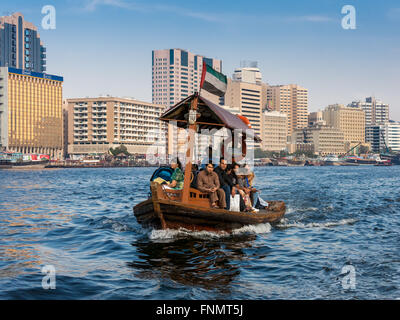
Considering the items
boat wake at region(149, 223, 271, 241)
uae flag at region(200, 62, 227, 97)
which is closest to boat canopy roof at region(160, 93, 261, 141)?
uae flag at region(200, 62, 227, 97)

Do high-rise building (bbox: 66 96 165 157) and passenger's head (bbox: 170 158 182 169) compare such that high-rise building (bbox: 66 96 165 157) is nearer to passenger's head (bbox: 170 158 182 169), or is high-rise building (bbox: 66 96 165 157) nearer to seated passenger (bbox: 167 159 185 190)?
passenger's head (bbox: 170 158 182 169)

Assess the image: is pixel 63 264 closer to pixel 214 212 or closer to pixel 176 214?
pixel 176 214

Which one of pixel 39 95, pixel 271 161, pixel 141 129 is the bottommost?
pixel 271 161

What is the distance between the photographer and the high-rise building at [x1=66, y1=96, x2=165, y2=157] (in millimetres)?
167250

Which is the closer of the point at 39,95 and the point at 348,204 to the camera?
the point at 348,204

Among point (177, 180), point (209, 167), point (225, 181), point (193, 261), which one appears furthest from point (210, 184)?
point (193, 261)

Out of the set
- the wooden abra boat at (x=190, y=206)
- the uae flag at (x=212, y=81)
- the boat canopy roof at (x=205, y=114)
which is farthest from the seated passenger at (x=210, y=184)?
the uae flag at (x=212, y=81)

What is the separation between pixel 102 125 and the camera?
169 metres

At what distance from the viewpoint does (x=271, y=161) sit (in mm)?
188875

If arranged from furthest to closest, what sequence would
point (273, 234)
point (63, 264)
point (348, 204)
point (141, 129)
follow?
point (141, 129)
point (348, 204)
point (273, 234)
point (63, 264)

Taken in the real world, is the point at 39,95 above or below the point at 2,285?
above
